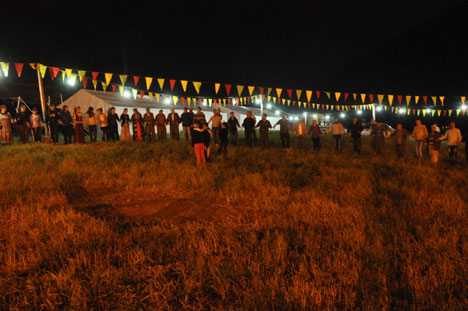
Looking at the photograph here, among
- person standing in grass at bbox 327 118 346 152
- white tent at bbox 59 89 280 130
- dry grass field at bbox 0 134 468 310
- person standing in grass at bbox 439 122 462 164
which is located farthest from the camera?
white tent at bbox 59 89 280 130

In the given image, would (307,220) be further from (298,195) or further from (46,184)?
(46,184)

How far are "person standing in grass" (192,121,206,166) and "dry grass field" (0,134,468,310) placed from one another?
205 cm

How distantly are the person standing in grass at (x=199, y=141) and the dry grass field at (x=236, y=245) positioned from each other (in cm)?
205

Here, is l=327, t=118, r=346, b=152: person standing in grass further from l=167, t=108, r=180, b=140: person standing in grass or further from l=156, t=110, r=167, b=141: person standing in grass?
l=156, t=110, r=167, b=141: person standing in grass

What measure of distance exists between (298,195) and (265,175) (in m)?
1.92

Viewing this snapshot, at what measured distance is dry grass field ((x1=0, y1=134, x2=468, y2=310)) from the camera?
213 cm

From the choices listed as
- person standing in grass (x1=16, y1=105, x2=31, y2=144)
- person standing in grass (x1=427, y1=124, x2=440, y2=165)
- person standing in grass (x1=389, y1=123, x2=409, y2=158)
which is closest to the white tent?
person standing in grass (x1=16, y1=105, x2=31, y2=144)

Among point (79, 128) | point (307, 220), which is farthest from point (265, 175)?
point (79, 128)

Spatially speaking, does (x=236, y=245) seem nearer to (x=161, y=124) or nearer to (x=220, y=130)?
(x=220, y=130)

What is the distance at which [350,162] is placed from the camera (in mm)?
9000

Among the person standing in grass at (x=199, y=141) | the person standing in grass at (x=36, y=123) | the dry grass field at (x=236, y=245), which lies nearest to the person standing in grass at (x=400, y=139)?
the dry grass field at (x=236, y=245)

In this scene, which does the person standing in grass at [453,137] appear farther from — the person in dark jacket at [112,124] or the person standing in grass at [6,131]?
the person standing in grass at [6,131]

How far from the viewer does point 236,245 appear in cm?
298

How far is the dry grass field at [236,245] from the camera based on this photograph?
2133mm
